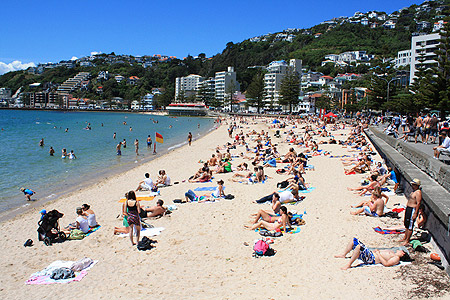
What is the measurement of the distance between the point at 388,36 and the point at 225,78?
78.3m

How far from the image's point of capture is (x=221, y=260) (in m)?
5.86

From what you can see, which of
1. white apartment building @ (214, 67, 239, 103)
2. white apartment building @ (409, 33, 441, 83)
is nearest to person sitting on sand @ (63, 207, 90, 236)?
white apartment building @ (409, 33, 441, 83)

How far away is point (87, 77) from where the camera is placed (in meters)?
184

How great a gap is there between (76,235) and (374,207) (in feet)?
20.7

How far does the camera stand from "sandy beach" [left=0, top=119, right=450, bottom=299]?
474cm

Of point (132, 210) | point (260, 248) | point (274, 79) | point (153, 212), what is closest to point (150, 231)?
point (153, 212)

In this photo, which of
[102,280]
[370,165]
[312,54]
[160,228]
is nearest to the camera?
[102,280]

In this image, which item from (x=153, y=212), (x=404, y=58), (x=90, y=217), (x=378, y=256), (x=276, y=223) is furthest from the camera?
(x=404, y=58)

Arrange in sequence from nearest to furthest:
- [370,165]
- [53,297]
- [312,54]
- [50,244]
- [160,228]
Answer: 1. [53,297]
2. [50,244]
3. [160,228]
4. [370,165]
5. [312,54]

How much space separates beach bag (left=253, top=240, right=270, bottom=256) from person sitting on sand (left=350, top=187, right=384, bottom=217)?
274 centimetres

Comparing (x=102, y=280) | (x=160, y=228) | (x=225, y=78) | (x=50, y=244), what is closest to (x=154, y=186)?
(x=160, y=228)

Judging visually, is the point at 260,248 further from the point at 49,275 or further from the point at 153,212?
the point at 49,275

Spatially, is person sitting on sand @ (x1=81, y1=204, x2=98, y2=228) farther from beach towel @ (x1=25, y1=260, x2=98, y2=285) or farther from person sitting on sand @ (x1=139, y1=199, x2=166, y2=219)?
beach towel @ (x1=25, y1=260, x2=98, y2=285)

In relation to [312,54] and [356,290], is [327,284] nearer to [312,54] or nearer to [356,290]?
[356,290]
